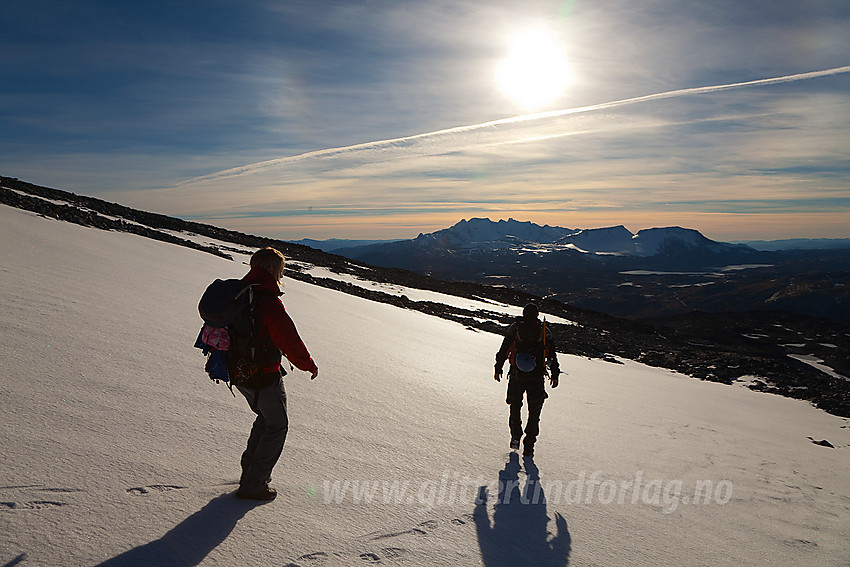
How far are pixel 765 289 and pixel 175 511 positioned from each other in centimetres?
21836

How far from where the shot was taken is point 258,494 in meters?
3.42

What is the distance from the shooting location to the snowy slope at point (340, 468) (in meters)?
2.95

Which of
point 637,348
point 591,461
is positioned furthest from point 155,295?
point 637,348

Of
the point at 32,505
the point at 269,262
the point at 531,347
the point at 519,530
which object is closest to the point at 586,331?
the point at 531,347

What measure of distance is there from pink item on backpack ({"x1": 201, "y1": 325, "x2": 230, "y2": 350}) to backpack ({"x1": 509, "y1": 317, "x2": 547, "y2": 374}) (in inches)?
155

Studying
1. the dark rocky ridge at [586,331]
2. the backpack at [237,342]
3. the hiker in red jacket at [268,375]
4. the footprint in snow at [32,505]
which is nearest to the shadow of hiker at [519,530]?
the hiker in red jacket at [268,375]

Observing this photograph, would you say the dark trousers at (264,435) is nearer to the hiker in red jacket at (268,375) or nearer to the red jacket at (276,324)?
the hiker in red jacket at (268,375)

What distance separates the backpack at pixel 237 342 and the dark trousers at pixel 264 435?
0.57 ft

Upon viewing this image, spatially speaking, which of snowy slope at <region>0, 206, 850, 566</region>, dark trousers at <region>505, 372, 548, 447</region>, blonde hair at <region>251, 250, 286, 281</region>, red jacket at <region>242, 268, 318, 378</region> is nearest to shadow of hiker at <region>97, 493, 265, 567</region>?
snowy slope at <region>0, 206, 850, 566</region>

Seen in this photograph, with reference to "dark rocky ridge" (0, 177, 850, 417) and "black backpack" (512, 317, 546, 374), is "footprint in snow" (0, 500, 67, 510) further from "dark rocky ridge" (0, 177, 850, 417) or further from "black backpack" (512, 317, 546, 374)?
"dark rocky ridge" (0, 177, 850, 417)

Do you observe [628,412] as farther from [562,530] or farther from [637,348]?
[637,348]

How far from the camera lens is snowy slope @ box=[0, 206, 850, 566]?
9.69 feet

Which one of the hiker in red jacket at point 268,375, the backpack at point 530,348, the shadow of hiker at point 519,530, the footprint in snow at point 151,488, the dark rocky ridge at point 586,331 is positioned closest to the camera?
the footprint in snow at point 151,488

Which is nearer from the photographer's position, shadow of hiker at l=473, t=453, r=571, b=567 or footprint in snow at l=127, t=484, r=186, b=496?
footprint in snow at l=127, t=484, r=186, b=496
